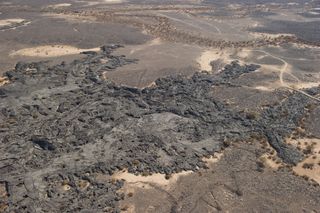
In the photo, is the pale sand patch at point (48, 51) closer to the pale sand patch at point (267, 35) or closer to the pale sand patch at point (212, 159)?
the pale sand patch at point (267, 35)

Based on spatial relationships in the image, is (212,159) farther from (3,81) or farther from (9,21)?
(9,21)

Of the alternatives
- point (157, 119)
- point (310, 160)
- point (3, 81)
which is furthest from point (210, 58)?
point (3, 81)

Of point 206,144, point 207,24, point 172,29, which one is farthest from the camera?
point 207,24

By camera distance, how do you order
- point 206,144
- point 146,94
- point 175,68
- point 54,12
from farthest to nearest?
point 54,12
point 175,68
point 146,94
point 206,144

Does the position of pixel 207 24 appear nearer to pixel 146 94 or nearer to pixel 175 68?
pixel 175 68

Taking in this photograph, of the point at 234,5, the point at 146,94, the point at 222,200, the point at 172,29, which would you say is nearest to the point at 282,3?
the point at 234,5

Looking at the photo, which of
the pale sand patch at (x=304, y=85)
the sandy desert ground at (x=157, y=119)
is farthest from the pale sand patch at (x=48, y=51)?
the pale sand patch at (x=304, y=85)
